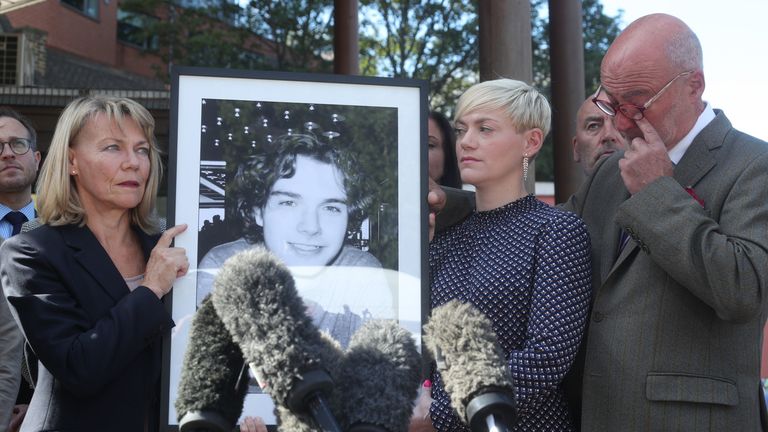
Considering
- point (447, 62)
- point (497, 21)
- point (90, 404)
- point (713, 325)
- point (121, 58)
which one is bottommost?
point (90, 404)

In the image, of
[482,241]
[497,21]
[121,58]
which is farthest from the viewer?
[121,58]

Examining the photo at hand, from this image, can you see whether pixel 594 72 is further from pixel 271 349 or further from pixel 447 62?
pixel 271 349

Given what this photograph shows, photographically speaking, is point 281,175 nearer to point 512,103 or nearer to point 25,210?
point 512,103

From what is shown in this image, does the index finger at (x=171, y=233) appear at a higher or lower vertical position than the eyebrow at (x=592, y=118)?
lower

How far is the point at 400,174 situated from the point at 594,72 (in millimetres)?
28486

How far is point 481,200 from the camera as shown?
3115mm

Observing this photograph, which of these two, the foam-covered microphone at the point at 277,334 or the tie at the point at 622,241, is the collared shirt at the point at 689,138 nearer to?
the tie at the point at 622,241

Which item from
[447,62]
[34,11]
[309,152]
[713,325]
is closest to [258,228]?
[309,152]

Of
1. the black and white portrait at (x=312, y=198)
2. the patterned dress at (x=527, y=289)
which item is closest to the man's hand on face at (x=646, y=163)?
the patterned dress at (x=527, y=289)

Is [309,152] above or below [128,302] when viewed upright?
above

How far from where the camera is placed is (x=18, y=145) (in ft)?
18.2

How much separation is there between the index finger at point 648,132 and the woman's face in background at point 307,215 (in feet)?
3.43

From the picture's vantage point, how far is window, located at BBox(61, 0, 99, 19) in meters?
32.5

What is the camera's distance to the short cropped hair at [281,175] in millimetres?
2541
